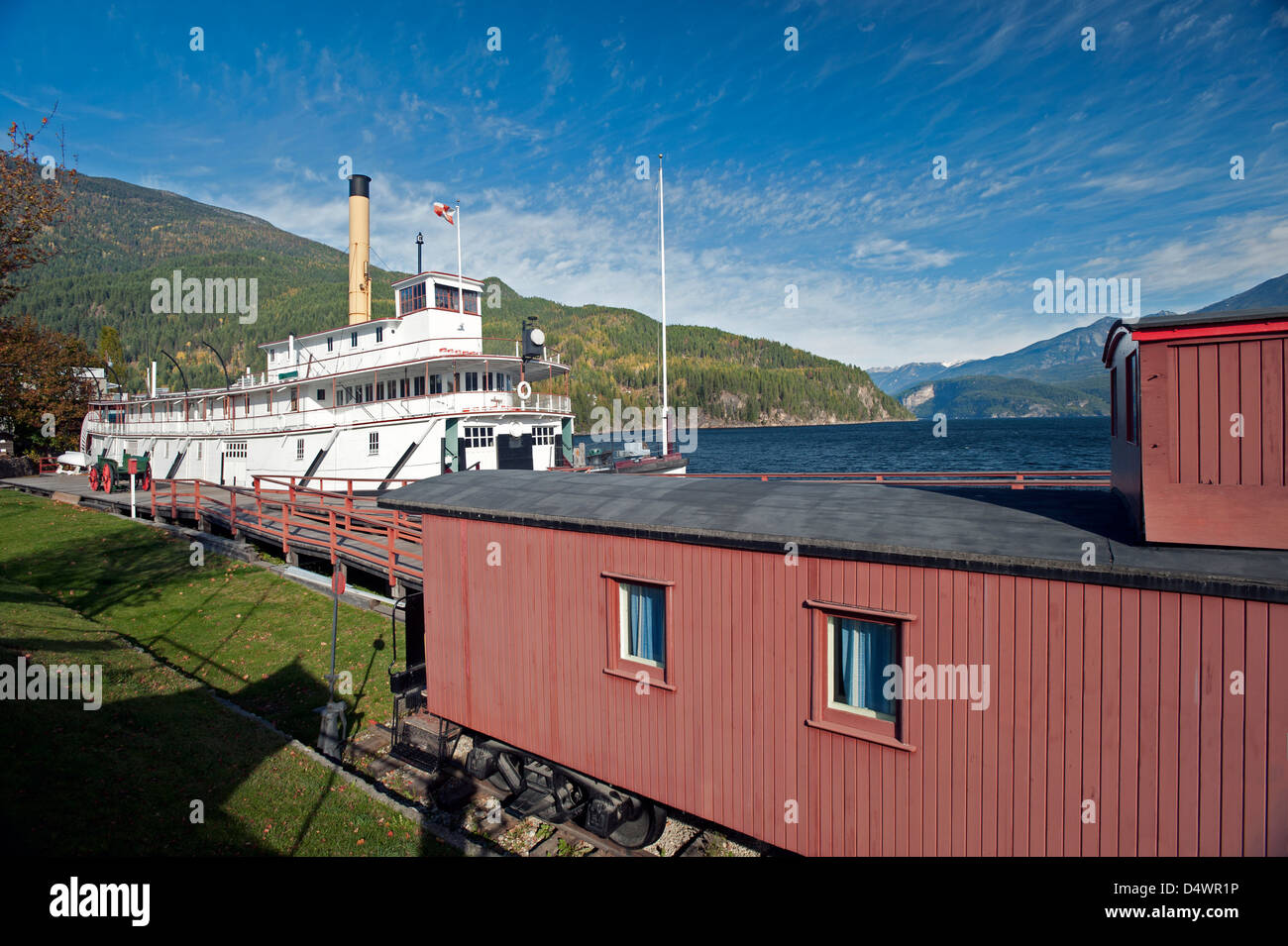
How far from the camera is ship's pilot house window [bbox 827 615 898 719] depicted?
5996mm

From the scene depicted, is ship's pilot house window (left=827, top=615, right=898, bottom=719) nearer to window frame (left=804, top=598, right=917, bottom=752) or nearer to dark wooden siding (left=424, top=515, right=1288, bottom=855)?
window frame (left=804, top=598, right=917, bottom=752)

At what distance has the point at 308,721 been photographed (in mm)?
11102

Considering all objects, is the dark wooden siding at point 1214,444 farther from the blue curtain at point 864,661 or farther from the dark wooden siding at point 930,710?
the blue curtain at point 864,661

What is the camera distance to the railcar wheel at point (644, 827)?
7.82 metres

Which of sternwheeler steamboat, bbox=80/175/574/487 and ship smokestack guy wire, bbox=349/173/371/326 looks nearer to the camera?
sternwheeler steamboat, bbox=80/175/574/487

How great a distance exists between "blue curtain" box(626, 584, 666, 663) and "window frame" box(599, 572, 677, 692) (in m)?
0.05

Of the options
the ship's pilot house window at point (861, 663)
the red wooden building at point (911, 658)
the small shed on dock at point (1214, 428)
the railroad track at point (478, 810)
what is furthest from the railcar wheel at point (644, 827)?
the small shed on dock at point (1214, 428)

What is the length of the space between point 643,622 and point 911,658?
3106 millimetres

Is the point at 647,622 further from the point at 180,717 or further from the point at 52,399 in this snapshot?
the point at 52,399

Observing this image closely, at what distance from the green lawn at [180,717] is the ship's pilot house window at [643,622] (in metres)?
3.31

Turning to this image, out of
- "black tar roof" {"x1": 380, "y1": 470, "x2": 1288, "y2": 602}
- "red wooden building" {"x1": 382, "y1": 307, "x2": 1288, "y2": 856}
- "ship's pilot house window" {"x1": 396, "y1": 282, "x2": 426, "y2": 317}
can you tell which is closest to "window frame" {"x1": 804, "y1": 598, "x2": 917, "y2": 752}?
"red wooden building" {"x1": 382, "y1": 307, "x2": 1288, "y2": 856}

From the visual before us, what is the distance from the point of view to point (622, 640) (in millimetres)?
7785

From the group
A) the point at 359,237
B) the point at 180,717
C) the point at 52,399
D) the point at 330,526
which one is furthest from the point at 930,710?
the point at 52,399
